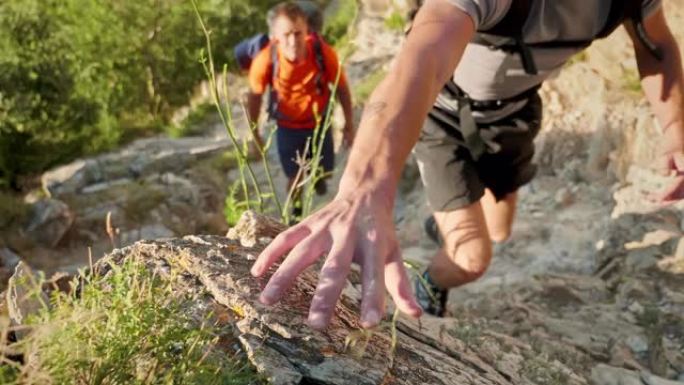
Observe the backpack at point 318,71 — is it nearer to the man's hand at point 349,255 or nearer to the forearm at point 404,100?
the forearm at point 404,100

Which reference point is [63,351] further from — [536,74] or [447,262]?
[447,262]

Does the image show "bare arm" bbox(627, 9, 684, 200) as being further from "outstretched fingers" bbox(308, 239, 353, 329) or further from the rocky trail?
"outstretched fingers" bbox(308, 239, 353, 329)

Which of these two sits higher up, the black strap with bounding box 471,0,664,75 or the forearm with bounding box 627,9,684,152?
the black strap with bounding box 471,0,664,75

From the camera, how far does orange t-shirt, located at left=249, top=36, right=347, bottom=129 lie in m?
5.34

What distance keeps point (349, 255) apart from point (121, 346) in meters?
0.50

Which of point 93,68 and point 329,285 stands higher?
point 329,285

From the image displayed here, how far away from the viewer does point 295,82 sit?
17.7 feet

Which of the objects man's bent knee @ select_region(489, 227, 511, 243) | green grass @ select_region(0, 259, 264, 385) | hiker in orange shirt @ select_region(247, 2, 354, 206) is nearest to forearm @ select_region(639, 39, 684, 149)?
man's bent knee @ select_region(489, 227, 511, 243)

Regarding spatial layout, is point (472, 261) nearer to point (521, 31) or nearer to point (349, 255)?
point (521, 31)

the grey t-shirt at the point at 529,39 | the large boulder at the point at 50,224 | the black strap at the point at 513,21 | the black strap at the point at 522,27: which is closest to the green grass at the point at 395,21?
the large boulder at the point at 50,224

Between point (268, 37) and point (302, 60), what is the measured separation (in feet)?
1.79

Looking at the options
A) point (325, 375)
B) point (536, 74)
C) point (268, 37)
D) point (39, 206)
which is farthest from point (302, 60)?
point (39, 206)

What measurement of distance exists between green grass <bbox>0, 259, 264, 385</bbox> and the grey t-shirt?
3.81 feet

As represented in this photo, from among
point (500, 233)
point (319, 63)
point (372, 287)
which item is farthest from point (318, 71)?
point (372, 287)
